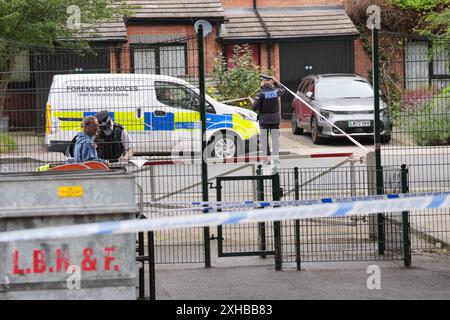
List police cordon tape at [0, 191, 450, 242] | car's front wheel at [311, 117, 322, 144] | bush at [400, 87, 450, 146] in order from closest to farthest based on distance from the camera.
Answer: police cordon tape at [0, 191, 450, 242] < bush at [400, 87, 450, 146] < car's front wheel at [311, 117, 322, 144]

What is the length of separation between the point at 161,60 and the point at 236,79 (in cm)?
1645

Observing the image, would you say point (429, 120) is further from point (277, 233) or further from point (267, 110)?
point (267, 110)

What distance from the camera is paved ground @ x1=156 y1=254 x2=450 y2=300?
1002 cm

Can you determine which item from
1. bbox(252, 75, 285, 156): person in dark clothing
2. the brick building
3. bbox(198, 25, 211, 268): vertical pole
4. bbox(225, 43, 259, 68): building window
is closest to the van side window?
bbox(198, 25, 211, 268): vertical pole

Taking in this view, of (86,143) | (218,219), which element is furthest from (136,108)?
(218,219)

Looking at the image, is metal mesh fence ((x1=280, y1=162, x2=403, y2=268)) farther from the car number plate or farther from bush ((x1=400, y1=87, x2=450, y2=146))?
the car number plate

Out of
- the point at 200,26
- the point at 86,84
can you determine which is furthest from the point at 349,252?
the point at 86,84

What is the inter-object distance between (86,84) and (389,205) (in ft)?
22.1

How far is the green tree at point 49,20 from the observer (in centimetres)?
2373

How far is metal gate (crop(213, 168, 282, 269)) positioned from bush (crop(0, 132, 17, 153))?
258 centimetres

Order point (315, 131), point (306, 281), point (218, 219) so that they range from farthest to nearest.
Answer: point (315, 131) → point (306, 281) → point (218, 219)

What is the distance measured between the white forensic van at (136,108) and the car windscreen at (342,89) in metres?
14.5

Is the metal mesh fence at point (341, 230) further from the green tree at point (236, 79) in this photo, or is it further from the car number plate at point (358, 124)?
the green tree at point (236, 79)

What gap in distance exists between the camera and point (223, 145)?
23141mm
